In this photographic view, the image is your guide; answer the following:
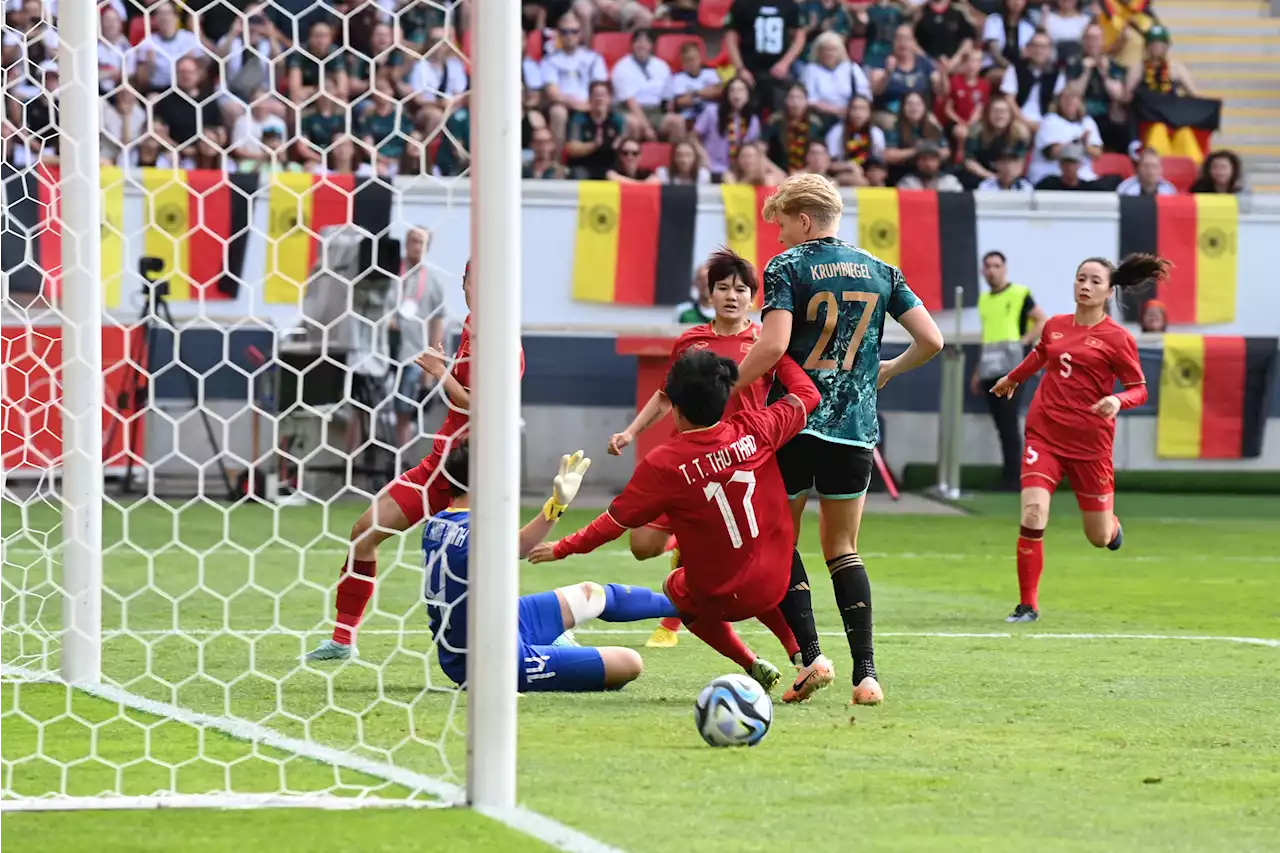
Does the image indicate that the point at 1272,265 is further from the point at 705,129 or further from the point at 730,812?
the point at 730,812

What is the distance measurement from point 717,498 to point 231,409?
1048 centimetres

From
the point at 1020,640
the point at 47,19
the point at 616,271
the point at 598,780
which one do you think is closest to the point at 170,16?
the point at 616,271

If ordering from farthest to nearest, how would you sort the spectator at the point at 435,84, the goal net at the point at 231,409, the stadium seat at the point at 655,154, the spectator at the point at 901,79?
the spectator at the point at 901,79
the stadium seat at the point at 655,154
the spectator at the point at 435,84
the goal net at the point at 231,409

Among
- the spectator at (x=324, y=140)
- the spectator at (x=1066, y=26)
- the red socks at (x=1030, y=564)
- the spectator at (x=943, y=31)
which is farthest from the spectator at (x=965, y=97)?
the red socks at (x=1030, y=564)

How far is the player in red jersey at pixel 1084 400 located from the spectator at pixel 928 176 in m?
8.43

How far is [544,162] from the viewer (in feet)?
57.1

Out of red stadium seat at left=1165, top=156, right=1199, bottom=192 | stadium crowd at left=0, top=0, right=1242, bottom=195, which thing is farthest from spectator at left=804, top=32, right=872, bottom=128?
red stadium seat at left=1165, top=156, right=1199, bottom=192

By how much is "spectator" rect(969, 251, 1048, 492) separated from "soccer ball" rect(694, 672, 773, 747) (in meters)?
11.3

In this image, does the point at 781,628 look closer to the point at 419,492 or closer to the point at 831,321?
the point at 831,321

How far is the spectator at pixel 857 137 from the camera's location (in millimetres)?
18219

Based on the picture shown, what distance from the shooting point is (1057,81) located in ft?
63.8

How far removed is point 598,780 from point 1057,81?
15845mm

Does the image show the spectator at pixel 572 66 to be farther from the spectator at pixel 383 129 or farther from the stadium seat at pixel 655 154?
the spectator at pixel 383 129

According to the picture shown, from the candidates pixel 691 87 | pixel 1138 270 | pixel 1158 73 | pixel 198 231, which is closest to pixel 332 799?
pixel 1138 270
